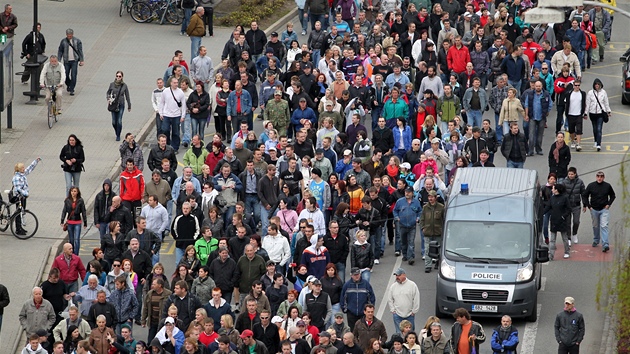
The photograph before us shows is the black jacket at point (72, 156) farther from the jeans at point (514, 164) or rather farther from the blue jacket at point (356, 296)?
the jeans at point (514, 164)

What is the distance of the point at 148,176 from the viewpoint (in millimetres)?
33344

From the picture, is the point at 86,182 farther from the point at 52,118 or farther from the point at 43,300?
the point at 43,300

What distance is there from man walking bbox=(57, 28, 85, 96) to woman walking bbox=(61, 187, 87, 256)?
10.6 m

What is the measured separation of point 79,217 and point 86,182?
466 centimetres

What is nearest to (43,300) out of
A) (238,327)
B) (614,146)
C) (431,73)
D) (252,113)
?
(238,327)

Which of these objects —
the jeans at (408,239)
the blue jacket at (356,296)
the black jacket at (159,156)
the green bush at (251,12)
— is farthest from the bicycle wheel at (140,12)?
the blue jacket at (356,296)

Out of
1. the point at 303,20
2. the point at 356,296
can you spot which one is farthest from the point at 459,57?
the point at 356,296

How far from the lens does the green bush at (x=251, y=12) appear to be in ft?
151

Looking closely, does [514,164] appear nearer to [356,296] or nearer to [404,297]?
[404,297]

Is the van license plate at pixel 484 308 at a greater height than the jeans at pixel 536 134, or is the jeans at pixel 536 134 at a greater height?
the jeans at pixel 536 134

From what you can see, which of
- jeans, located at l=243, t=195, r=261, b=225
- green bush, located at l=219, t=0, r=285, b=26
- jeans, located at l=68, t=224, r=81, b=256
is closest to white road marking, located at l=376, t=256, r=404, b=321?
jeans, located at l=243, t=195, r=261, b=225

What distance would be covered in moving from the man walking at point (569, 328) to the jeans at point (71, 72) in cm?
1812

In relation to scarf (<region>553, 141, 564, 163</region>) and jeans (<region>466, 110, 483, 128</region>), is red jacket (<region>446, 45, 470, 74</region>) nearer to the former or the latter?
jeans (<region>466, 110, 483, 128</region>)

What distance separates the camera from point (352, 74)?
36469 mm
